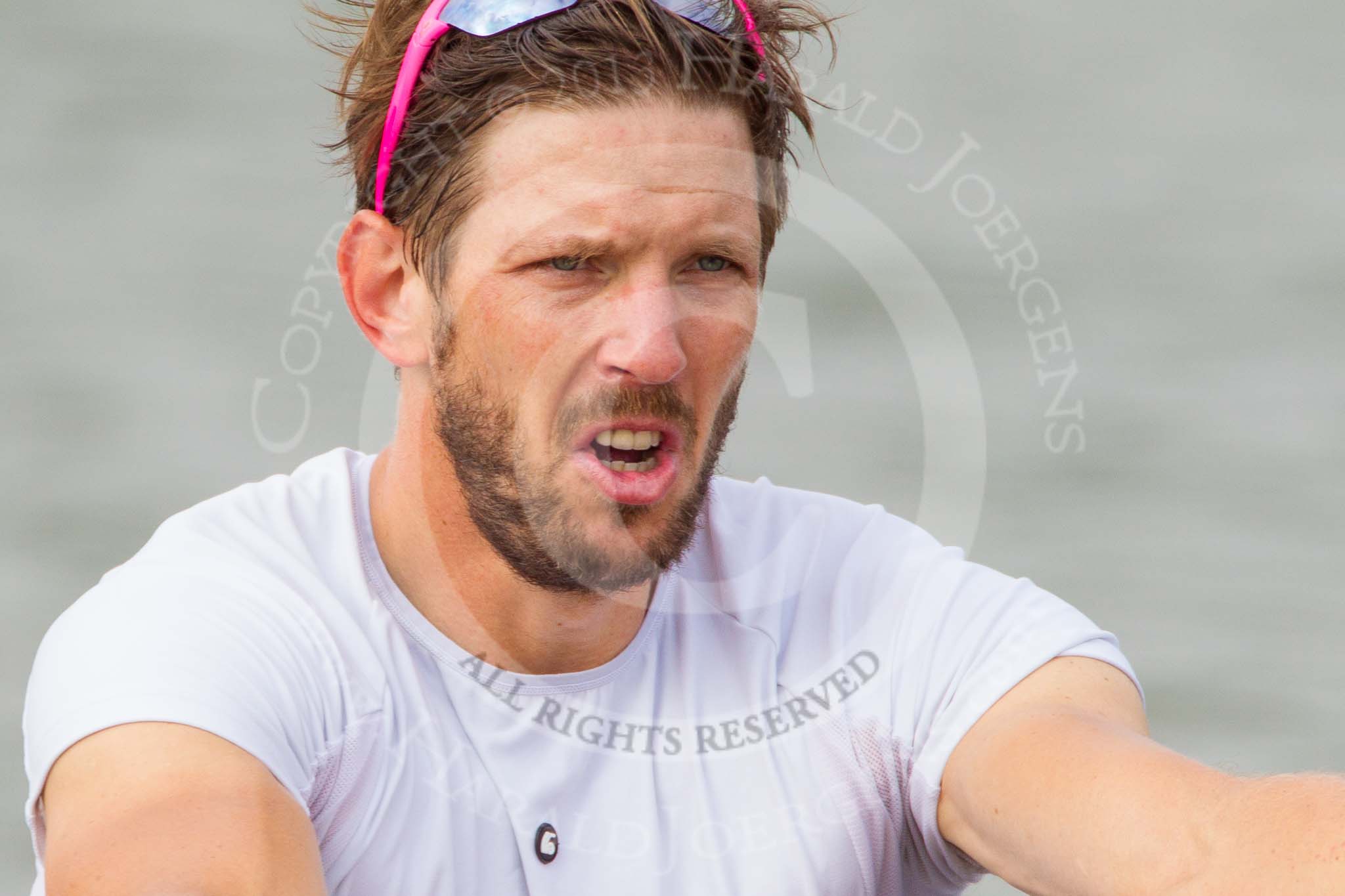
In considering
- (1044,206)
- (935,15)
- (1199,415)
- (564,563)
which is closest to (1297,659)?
(1199,415)

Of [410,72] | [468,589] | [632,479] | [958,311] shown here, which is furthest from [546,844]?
[958,311]

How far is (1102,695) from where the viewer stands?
83.8 inches

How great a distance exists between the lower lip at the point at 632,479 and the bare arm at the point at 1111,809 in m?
0.49

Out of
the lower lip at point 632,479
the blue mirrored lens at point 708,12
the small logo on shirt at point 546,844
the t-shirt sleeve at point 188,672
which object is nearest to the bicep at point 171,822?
the t-shirt sleeve at point 188,672

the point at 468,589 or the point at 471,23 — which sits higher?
the point at 471,23

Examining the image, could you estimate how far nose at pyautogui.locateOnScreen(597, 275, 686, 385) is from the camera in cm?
209

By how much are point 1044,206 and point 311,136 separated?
102 inches

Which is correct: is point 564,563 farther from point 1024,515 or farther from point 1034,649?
point 1024,515

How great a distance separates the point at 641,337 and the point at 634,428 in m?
0.12

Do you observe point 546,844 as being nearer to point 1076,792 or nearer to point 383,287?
point 1076,792

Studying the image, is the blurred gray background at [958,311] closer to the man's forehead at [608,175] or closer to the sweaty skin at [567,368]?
the sweaty skin at [567,368]

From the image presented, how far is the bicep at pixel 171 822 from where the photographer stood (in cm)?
171

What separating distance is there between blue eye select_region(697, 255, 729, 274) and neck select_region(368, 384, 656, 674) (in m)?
0.41

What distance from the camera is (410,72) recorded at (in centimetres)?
226
